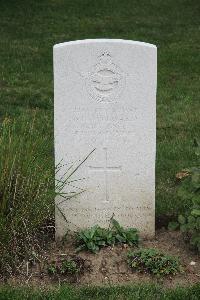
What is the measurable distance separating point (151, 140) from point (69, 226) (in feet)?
2.63

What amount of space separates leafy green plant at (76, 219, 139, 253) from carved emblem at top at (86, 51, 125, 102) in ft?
2.81

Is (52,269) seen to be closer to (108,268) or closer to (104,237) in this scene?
(108,268)

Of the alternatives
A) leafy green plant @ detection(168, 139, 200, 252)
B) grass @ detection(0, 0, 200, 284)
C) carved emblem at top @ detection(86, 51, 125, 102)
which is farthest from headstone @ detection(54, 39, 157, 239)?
leafy green plant @ detection(168, 139, 200, 252)

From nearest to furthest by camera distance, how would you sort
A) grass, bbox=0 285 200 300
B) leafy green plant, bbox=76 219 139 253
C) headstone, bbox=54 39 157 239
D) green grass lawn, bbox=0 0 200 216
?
grass, bbox=0 285 200 300 → headstone, bbox=54 39 157 239 → leafy green plant, bbox=76 219 139 253 → green grass lawn, bbox=0 0 200 216

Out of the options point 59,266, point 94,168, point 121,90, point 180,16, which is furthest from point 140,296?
point 180,16

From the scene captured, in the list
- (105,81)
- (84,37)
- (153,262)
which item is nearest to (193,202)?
(153,262)

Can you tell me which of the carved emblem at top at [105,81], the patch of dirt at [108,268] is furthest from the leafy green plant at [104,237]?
the carved emblem at top at [105,81]

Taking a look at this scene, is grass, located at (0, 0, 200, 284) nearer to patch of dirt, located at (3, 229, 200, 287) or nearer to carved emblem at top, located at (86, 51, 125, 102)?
patch of dirt, located at (3, 229, 200, 287)

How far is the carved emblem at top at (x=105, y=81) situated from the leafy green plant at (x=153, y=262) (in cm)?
102

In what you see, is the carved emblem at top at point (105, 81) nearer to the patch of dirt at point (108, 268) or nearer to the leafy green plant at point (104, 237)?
the leafy green plant at point (104, 237)

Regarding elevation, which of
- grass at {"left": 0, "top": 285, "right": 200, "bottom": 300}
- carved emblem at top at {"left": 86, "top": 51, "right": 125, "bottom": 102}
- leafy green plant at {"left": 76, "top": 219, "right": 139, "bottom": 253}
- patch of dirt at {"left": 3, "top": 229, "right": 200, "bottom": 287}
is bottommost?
grass at {"left": 0, "top": 285, "right": 200, "bottom": 300}

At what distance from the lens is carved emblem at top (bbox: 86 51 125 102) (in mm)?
4738

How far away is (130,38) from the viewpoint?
12742 mm

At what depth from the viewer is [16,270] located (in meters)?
4.55
